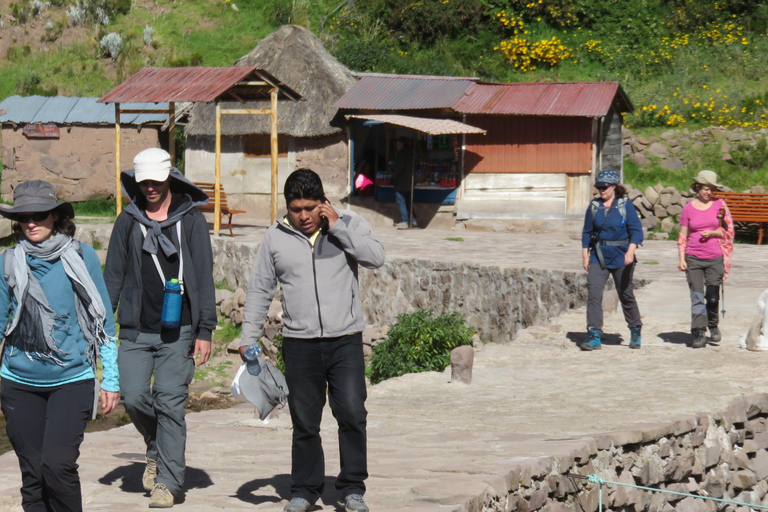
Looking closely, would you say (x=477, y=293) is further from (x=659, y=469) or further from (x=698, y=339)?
(x=659, y=469)

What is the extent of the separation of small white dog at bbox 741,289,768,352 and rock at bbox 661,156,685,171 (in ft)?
41.0

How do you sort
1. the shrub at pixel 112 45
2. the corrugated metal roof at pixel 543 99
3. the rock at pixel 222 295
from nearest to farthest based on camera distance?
the rock at pixel 222 295 < the corrugated metal roof at pixel 543 99 < the shrub at pixel 112 45

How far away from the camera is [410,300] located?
15602 mm

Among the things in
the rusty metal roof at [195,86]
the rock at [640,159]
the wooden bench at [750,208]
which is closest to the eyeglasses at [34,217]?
the rusty metal roof at [195,86]

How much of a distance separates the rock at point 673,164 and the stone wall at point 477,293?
8.53m

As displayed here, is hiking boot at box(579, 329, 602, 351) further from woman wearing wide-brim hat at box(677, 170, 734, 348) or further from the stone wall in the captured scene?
the stone wall

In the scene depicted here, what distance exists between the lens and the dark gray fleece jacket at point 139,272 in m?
5.16

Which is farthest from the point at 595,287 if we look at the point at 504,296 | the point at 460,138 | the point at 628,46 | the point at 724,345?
the point at 628,46

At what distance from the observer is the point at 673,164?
71.2 ft

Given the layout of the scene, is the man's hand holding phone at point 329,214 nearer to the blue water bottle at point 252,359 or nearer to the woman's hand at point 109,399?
the blue water bottle at point 252,359

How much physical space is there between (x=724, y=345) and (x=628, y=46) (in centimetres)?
1872

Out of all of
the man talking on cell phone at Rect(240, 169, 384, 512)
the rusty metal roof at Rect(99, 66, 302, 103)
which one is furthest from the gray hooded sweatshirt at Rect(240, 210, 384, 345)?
the rusty metal roof at Rect(99, 66, 302, 103)

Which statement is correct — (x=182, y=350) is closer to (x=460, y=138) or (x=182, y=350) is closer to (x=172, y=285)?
(x=172, y=285)

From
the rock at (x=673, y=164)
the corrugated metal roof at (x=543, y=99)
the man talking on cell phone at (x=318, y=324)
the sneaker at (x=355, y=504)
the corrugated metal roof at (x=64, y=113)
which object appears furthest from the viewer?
the corrugated metal roof at (x=64, y=113)
